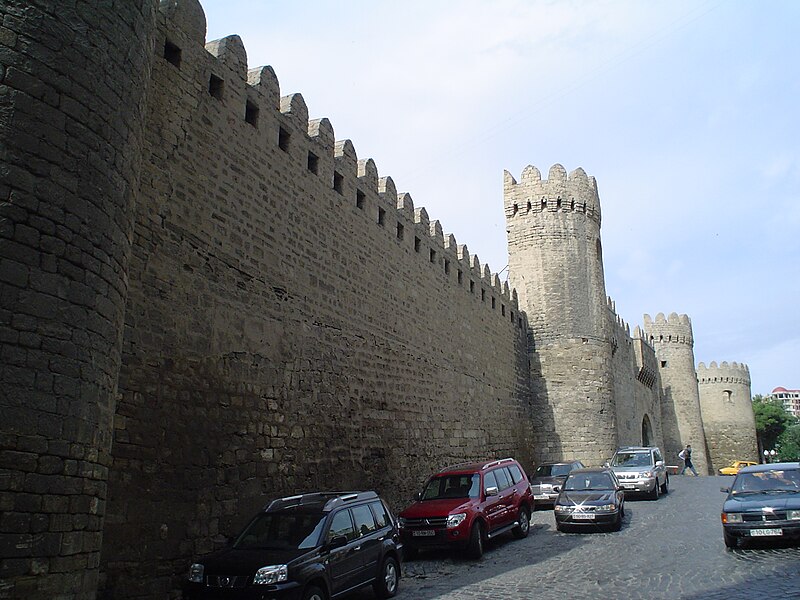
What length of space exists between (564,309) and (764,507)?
43.6 feet

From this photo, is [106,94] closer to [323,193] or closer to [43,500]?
[43,500]

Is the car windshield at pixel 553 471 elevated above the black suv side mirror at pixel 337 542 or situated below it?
above

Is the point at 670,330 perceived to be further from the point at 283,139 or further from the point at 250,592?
the point at 250,592

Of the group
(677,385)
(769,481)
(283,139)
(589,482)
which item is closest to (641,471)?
(589,482)

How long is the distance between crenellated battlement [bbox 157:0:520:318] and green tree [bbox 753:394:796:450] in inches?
1962

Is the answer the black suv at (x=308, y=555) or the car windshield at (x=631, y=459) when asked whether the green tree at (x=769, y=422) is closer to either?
the car windshield at (x=631, y=459)

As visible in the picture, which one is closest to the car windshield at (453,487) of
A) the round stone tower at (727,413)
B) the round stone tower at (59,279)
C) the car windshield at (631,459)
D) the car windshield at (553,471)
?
the round stone tower at (59,279)

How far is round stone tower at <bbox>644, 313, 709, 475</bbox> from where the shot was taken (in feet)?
131

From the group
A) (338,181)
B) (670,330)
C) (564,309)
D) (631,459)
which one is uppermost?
(670,330)

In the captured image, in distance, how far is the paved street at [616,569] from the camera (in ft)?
24.5

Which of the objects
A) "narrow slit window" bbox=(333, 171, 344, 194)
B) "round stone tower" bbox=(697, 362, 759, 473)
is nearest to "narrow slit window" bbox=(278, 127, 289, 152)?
"narrow slit window" bbox=(333, 171, 344, 194)

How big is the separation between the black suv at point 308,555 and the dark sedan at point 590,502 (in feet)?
16.3

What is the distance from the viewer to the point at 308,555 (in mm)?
6523

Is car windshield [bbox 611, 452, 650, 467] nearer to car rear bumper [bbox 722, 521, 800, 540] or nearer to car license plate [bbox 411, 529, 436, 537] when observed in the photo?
car rear bumper [bbox 722, 521, 800, 540]
